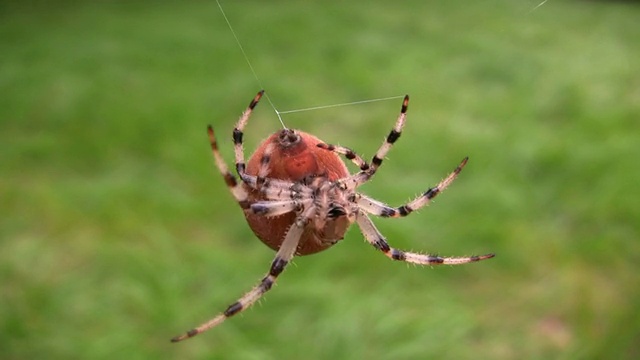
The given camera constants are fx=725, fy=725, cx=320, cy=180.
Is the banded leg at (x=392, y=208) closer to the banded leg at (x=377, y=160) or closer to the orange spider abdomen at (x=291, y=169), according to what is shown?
the banded leg at (x=377, y=160)

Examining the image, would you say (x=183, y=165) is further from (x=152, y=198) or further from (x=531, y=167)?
(x=531, y=167)

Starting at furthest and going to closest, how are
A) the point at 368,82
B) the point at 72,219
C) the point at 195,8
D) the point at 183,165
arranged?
the point at 195,8
the point at 368,82
the point at 183,165
the point at 72,219

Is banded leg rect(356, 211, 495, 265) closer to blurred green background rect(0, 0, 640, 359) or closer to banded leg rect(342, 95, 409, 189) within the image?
banded leg rect(342, 95, 409, 189)

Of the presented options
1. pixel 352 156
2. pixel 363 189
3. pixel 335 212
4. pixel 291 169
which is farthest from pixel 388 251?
pixel 363 189

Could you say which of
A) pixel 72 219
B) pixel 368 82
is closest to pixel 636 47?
pixel 368 82

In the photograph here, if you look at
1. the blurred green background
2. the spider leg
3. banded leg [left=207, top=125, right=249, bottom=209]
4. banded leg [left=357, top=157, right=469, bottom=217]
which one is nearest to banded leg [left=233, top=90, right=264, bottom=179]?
banded leg [left=207, top=125, right=249, bottom=209]

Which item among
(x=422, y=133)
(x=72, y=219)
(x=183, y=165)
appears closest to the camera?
(x=72, y=219)
